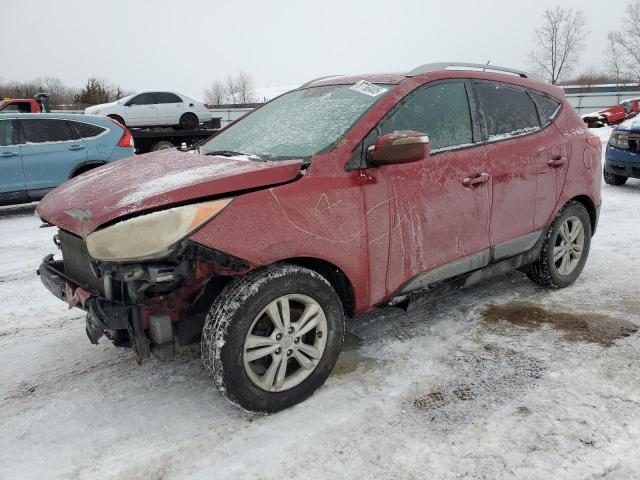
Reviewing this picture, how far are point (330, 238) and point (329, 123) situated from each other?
767 millimetres

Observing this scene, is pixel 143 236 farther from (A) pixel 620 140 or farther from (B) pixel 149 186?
(A) pixel 620 140

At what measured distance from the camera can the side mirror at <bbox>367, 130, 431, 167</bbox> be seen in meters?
2.71

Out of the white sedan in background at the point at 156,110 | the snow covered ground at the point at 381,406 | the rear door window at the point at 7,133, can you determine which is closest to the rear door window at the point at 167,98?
the white sedan in background at the point at 156,110

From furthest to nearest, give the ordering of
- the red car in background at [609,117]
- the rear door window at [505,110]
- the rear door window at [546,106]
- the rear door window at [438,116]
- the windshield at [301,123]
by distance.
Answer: the red car in background at [609,117] → the rear door window at [546,106] → the rear door window at [505,110] → the rear door window at [438,116] → the windshield at [301,123]

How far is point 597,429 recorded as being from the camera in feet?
7.88

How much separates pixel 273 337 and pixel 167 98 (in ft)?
57.7

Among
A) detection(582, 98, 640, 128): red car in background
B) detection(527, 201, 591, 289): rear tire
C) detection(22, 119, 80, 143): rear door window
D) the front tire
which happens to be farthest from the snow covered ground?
detection(582, 98, 640, 128): red car in background

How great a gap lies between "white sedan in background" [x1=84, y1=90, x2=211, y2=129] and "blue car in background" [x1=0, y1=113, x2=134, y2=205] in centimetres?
956

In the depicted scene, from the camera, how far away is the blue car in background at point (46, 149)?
7.88 m

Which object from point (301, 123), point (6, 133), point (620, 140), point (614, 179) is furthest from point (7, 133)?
point (614, 179)

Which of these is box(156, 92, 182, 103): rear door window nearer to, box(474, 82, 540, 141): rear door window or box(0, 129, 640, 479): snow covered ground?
box(0, 129, 640, 479): snow covered ground

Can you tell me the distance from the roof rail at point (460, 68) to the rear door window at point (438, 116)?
0.13m

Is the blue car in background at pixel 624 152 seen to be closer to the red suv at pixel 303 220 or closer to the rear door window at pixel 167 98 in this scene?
the red suv at pixel 303 220

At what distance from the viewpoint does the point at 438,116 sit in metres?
3.26
